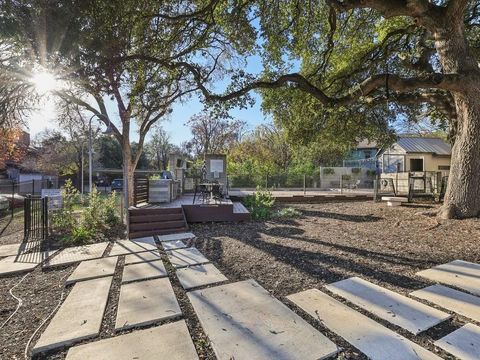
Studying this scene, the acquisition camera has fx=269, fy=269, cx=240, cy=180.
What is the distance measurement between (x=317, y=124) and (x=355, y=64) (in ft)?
7.44

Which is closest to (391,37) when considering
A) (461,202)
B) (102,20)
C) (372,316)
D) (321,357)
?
(461,202)

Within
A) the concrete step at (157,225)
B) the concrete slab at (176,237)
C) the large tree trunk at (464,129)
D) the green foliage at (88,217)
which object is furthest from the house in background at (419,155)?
the green foliage at (88,217)

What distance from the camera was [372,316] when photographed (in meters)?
2.52

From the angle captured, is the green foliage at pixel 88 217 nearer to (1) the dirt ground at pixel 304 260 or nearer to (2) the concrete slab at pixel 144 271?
(1) the dirt ground at pixel 304 260

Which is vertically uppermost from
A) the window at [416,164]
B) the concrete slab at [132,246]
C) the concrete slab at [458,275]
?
the window at [416,164]

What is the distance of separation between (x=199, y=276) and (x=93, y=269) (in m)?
1.68

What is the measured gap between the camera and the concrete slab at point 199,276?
3.39m

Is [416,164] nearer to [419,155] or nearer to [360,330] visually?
[419,155]

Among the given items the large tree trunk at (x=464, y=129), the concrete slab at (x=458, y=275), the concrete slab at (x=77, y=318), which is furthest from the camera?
the large tree trunk at (x=464, y=129)

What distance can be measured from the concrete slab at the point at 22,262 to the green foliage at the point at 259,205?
518 cm

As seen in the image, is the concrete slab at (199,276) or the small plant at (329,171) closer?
the concrete slab at (199,276)

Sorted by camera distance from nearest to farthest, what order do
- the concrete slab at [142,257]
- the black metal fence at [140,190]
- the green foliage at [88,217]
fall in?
1. the concrete slab at [142,257]
2. the green foliage at [88,217]
3. the black metal fence at [140,190]

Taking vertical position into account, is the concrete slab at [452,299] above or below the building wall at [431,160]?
below

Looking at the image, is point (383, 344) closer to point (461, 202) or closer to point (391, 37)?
point (461, 202)
